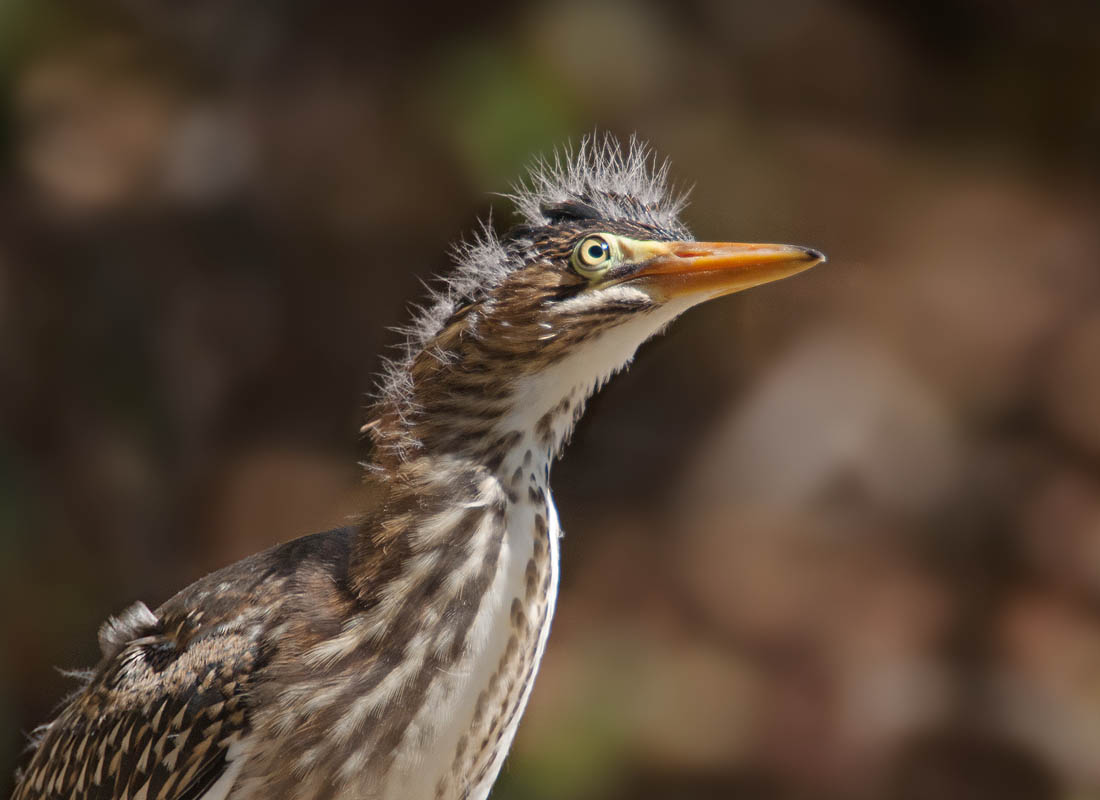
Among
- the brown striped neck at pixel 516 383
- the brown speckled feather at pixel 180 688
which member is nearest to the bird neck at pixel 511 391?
the brown striped neck at pixel 516 383

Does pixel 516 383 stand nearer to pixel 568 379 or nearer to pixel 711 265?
pixel 568 379

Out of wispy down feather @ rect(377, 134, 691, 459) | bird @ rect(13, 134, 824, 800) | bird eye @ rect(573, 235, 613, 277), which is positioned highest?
wispy down feather @ rect(377, 134, 691, 459)

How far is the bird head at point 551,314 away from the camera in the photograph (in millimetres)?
2072

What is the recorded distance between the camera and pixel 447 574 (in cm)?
208

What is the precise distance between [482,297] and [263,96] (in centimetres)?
334

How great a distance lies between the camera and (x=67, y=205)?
16.8 feet

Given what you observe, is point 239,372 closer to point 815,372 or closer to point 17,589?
point 17,589

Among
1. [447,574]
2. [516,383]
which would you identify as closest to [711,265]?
[516,383]

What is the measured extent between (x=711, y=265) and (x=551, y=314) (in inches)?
9.8

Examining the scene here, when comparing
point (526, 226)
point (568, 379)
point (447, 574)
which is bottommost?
point (447, 574)

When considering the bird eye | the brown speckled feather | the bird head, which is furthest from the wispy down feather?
the brown speckled feather

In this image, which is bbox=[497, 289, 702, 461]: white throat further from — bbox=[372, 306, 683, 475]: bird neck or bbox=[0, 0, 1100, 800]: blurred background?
bbox=[0, 0, 1100, 800]: blurred background

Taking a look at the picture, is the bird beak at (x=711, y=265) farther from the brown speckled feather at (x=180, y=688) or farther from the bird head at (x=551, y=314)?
the brown speckled feather at (x=180, y=688)

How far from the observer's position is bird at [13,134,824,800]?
205 cm
